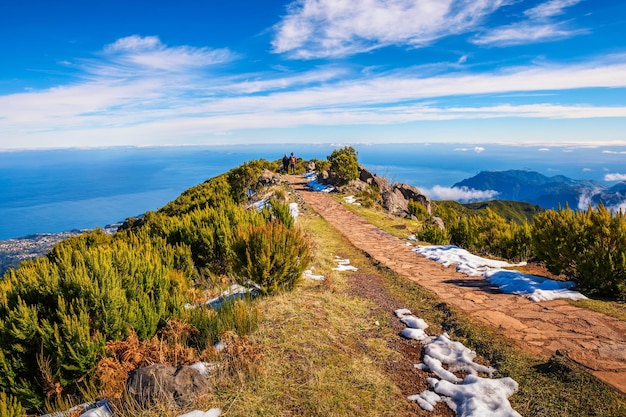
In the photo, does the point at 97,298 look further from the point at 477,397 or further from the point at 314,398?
the point at 477,397

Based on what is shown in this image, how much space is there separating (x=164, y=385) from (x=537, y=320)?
5.02 metres

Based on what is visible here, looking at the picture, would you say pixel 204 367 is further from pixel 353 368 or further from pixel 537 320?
pixel 537 320

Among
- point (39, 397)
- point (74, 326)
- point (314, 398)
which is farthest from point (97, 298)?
point (314, 398)

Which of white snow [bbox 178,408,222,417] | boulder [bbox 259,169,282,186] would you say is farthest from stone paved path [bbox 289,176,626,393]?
boulder [bbox 259,169,282,186]

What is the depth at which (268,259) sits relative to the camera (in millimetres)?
5484

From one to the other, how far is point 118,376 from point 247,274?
259 centimetres

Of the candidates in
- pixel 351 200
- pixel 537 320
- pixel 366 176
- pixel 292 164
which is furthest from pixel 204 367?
pixel 292 164

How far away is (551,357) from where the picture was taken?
3.59 metres

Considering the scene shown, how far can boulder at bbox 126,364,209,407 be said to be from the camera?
2.94 metres

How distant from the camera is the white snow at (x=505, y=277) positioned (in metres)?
5.68

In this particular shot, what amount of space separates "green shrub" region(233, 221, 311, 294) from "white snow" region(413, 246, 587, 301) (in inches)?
158

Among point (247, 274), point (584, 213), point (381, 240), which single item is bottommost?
point (381, 240)

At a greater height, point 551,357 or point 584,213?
point 584,213

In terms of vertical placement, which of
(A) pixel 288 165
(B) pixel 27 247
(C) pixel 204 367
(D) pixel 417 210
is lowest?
(B) pixel 27 247
